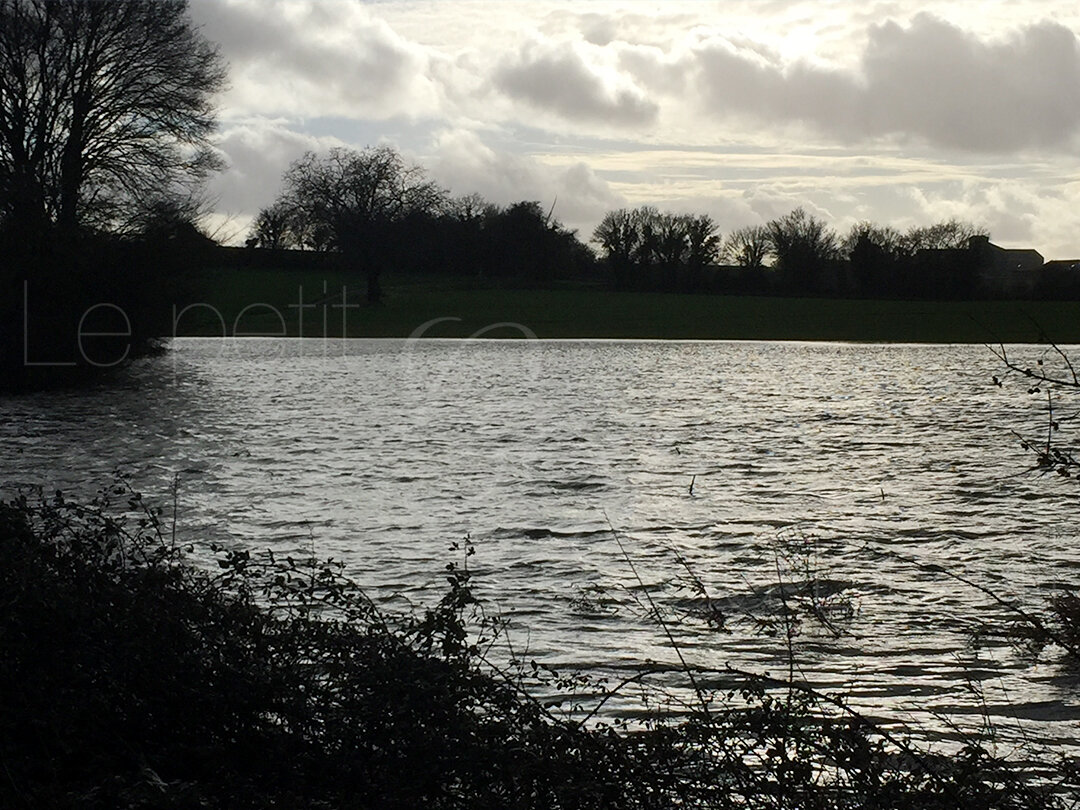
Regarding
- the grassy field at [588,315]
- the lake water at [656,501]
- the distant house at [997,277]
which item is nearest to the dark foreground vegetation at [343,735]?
the lake water at [656,501]

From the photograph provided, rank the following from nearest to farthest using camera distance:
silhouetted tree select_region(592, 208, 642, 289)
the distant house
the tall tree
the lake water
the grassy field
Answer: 1. the lake water
2. the tall tree
3. the grassy field
4. the distant house
5. silhouetted tree select_region(592, 208, 642, 289)

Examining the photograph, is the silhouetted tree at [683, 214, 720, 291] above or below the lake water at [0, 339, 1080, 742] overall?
above

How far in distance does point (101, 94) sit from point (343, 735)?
36.8 metres

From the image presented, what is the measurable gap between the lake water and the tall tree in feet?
39.6

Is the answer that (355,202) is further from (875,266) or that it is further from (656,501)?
(656,501)

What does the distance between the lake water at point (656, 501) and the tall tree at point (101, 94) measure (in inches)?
475

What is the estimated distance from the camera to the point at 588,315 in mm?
65062

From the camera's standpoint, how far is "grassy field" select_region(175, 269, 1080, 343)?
56375 mm

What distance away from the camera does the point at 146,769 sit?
4.70 metres

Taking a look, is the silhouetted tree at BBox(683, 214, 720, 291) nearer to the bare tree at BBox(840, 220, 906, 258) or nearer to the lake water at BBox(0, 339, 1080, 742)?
the bare tree at BBox(840, 220, 906, 258)

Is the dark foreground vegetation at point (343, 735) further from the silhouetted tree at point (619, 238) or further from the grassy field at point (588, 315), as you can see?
the silhouetted tree at point (619, 238)

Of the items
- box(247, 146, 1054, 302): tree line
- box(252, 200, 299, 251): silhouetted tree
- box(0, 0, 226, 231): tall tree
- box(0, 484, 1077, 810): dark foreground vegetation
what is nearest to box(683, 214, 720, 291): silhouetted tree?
box(247, 146, 1054, 302): tree line

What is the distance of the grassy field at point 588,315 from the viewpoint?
5638cm

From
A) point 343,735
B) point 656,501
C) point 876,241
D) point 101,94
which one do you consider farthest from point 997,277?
point 343,735
